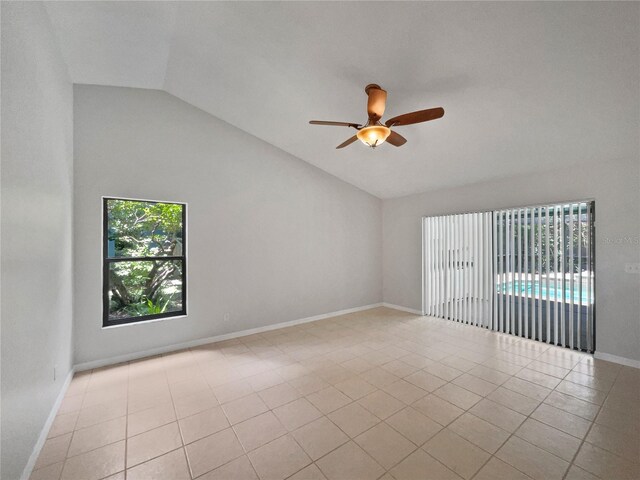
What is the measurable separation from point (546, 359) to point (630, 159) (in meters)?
2.64

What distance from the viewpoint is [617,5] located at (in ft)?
5.99

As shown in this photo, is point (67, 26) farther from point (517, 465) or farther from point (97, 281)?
point (517, 465)

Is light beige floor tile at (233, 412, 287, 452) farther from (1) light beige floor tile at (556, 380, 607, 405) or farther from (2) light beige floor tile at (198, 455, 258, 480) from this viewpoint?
(1) light beige floor tile at (556, 380, 607, 405)

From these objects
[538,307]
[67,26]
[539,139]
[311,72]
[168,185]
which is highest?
[67,26]

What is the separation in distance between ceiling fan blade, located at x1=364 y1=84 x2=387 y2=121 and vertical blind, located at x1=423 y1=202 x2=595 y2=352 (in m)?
3.11

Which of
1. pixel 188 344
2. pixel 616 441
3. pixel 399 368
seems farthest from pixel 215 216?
pixel 616 441

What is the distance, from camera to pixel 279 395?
107 inches

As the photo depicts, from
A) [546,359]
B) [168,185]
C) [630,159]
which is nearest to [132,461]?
[168,185]

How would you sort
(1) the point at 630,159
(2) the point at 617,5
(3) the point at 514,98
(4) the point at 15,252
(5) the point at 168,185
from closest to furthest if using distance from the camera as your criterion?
(4) the point at 15,252 < (2) the point at 617,5 < (3) the point at 514,98 < (1) the point at 630,159 < (5) the point at 168,185

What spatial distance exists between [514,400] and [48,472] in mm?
3779

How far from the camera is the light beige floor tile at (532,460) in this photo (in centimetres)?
177

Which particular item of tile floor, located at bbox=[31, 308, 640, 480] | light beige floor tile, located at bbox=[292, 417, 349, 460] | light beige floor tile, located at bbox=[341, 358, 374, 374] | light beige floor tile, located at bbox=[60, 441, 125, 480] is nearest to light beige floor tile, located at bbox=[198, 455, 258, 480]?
tile floor, located at bbox=[31, 308, 640, 480]

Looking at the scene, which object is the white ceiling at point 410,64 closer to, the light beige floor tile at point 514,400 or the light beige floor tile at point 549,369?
the light beige floor tile at point 549,369

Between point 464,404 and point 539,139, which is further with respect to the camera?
point 539,139
